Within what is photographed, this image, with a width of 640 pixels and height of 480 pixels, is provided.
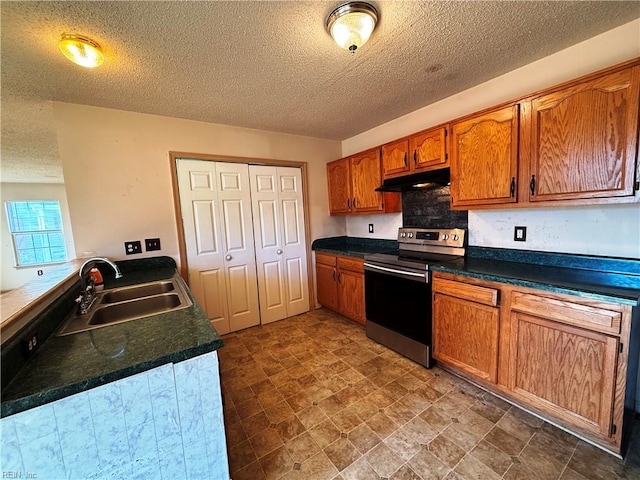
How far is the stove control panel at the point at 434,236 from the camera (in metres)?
2.34

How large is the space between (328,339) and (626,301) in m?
2.20

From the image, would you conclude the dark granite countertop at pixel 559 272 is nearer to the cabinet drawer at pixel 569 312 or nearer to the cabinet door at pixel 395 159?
the cabinet drawer at pixel 569 312

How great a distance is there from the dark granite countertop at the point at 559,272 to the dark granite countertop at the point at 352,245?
38.3 inches

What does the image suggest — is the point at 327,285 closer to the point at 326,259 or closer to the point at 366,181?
the point at 326,259

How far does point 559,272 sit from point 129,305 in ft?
9.47

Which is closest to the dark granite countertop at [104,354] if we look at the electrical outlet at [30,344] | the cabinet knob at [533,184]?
the electrical outlet at [30,344]

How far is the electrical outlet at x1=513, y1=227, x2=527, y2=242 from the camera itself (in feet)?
6.53

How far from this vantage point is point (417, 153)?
2367 mm

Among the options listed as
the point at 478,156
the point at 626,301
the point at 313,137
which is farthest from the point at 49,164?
the point at 626,301

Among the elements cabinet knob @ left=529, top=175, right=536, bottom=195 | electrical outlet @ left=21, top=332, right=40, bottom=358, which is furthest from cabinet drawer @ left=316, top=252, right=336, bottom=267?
electrical outlet @ left=21, top=332, right=40, bottom=358

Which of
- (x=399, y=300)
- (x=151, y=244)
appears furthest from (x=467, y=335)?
(x=151, y=244)

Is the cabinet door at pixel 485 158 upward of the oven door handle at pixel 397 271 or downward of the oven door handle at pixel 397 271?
upward

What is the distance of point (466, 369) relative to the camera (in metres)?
1.91

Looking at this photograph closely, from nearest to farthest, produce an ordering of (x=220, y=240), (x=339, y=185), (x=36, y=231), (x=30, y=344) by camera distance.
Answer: (x=30, y=344), (x=220, y=240), (x=339, y=185), (x=36, y=231)
